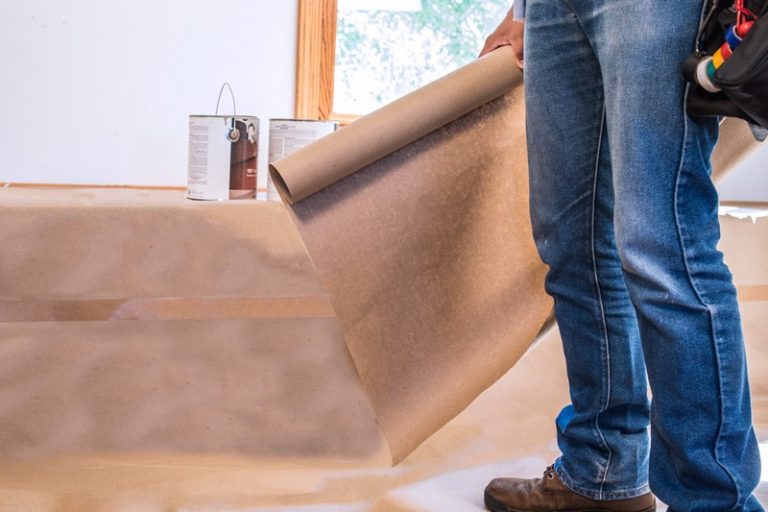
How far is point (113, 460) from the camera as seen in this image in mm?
1283

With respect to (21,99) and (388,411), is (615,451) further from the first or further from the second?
(21,99)

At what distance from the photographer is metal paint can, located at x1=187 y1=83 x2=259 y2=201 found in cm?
148

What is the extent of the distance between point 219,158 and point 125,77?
48cm

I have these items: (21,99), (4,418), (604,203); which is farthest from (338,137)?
(21,99)

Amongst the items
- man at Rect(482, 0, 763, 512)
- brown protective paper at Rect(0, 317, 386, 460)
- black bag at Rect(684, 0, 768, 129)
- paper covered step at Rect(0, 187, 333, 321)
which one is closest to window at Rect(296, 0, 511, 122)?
paper covered step at Rect(0, 187, 333, 321)

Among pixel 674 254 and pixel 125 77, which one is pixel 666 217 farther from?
pixel 125 77

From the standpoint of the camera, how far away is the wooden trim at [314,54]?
188cm

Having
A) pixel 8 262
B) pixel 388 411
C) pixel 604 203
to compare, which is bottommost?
pixel 388 411

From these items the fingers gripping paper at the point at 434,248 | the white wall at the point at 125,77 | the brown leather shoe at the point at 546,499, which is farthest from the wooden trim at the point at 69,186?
the brown leather shoe at the point at 546,499

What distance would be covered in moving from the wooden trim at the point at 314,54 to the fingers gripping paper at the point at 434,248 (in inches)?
30.4

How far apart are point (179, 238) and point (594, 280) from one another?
0.72 metres

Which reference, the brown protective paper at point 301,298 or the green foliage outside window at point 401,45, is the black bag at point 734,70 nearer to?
the brown protective paper at point 301,298

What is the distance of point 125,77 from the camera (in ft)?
5.93

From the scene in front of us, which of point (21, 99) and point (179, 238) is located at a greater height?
point (21, 99)
